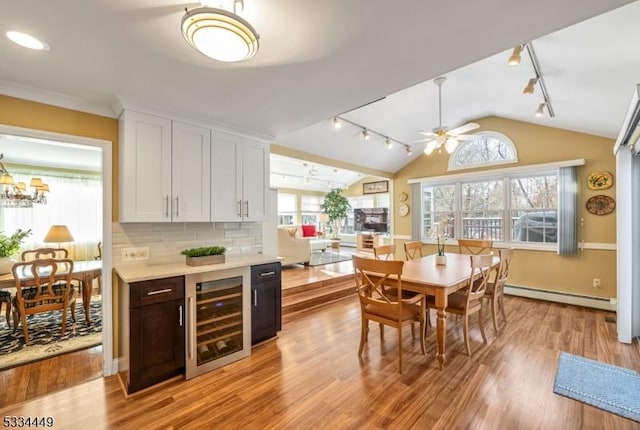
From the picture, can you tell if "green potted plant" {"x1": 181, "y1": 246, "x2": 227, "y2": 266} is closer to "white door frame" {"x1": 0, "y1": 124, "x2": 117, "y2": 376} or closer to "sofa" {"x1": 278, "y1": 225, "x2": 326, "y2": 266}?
"white door frame" {"x1": 0, "y1": 124, "x2": 117, "y2": 376}

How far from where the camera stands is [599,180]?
4109 millimetres

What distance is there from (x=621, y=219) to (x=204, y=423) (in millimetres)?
4551

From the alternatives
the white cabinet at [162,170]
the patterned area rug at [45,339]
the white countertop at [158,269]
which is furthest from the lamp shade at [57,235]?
the white cabinet at [162,170]

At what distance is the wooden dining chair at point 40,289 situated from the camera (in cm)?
293

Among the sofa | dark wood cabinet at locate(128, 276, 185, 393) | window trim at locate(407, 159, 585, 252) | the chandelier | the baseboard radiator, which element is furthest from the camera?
the sofa

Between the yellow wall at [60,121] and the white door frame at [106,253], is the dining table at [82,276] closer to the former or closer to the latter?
the white door frame at [106,253]

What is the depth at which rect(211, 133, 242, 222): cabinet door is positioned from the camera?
2.87 metres

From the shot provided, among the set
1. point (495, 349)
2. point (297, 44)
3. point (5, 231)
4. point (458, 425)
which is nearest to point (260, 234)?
point (297, 44)

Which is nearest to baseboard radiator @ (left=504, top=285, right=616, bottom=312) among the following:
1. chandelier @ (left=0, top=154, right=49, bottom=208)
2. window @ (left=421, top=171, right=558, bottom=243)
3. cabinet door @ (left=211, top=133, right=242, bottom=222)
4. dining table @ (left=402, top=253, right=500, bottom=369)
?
window @ (left=421, top=171, right=558, bottom=243)

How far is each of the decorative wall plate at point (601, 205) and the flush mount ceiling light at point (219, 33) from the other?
545cm

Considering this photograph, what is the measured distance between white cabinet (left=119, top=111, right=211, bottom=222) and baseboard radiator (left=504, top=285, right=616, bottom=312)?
534 cm

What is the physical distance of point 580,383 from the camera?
2.24 meters

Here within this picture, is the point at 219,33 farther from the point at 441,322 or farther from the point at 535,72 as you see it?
the point at 535,72

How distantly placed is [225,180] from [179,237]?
0.78 metres
